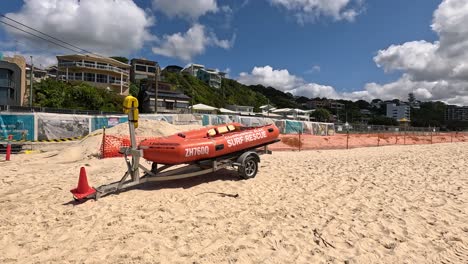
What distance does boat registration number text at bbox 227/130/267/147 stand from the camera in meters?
7.17

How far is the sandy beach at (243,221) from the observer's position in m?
3.57

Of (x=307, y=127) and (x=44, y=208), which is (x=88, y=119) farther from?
(x=307, y=127)

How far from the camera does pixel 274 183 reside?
6.99m

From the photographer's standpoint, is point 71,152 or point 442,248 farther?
point 71,152

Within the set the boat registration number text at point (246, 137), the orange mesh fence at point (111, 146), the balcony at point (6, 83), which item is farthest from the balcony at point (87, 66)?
the boat registration number text at point (246, 137)

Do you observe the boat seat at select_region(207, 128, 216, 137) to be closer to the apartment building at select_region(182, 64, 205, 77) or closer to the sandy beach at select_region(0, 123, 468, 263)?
the sandy beach at select_region(0, 123, 468, 263)

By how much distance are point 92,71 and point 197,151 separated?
5788cm

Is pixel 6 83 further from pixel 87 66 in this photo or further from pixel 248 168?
pixel 248 168

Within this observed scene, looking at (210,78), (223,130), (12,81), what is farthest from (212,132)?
(210,78)

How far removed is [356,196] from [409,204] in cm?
93

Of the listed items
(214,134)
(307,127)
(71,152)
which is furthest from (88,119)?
(307,127)

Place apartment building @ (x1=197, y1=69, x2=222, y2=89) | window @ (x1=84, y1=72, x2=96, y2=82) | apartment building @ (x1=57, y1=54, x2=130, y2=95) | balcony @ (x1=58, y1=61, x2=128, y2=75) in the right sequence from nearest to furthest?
balcony @ (x1=58, y1=61, x2=128, y2=75) < apartment building @ (x1=57, y1=54, x2=130, y2=95) < window @ (x1=84, y1=72, x2=96, y2=82) < apartment building @ (x1=197, y1=69, x2=222, y2=89)

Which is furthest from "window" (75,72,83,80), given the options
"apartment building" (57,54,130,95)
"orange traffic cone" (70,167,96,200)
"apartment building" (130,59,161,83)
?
"orange traffic cone" (70,167,96,200)

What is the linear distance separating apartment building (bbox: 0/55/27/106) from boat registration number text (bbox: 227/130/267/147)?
3770cm
